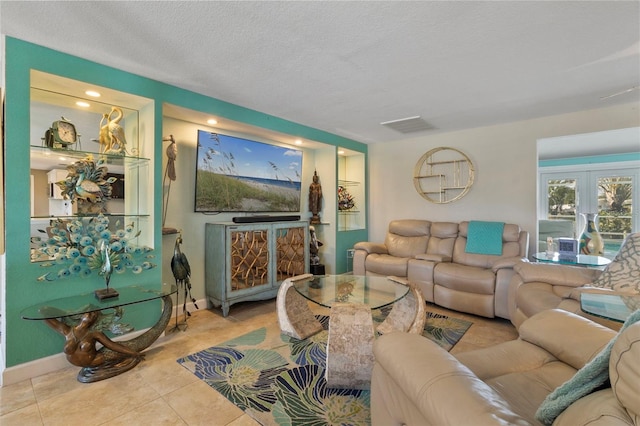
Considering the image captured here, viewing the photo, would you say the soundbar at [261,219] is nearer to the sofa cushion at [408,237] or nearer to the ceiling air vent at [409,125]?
the sofa cushion at [408,237]

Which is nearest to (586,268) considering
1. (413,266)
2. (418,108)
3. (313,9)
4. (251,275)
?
(413,266)

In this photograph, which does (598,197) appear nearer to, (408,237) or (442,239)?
(442,239)

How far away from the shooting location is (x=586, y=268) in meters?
2.54

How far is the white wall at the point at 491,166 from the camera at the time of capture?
3.45 meters

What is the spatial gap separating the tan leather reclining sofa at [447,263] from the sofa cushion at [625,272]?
776 millimetres

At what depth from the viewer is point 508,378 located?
1.32 meters

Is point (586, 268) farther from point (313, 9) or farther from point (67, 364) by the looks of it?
point (67, 364)

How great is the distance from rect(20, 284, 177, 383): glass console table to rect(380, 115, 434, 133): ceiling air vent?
3.32 metres

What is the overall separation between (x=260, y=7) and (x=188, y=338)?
263 centimetres

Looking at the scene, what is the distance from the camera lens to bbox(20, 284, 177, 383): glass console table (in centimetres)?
198

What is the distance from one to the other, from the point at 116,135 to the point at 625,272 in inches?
162

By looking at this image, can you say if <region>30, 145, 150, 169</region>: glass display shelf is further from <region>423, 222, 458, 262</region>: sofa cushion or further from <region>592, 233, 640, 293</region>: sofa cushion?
<region>592, 233, 640, 293</region>: sofa cushion

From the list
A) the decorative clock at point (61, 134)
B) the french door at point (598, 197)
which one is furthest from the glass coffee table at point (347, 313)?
the french door at point (598, 197)

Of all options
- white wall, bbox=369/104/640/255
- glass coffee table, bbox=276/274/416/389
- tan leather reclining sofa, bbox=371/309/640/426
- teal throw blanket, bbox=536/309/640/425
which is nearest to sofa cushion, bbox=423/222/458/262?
white wall, bbox=369/104/640/255
